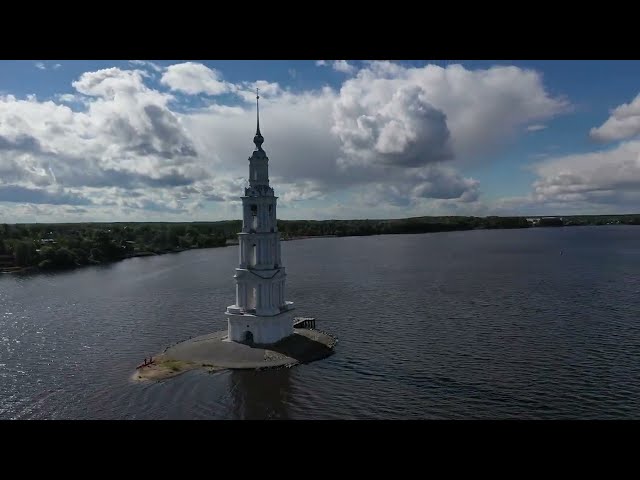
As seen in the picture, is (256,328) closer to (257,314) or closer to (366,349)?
(257,314)

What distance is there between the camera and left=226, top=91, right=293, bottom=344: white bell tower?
37250 millimetres

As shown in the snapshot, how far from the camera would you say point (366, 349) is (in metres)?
39.5

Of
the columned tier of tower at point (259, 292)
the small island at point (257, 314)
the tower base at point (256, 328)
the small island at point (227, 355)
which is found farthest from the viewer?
the columned tier of tower at point (259, 292)

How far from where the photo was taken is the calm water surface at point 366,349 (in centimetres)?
2864

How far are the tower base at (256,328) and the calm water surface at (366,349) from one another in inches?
152

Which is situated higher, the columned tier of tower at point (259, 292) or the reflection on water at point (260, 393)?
the columned tier of tower at point (259, 292)

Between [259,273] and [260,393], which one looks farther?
[259,273]

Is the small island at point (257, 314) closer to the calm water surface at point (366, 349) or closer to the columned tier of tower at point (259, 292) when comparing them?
the columned tier of tower at point (259, 292)

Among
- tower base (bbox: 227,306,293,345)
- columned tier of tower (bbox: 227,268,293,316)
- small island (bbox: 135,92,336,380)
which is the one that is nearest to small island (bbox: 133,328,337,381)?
small island (bbox: 135,92,336,380)

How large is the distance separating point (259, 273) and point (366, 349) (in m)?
9.61

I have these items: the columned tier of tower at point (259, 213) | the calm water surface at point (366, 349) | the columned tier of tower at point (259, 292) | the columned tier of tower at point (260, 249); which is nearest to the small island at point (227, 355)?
the calm water surface at point (366, 349)

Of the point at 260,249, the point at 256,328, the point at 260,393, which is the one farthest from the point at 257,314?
the point at 260,393
